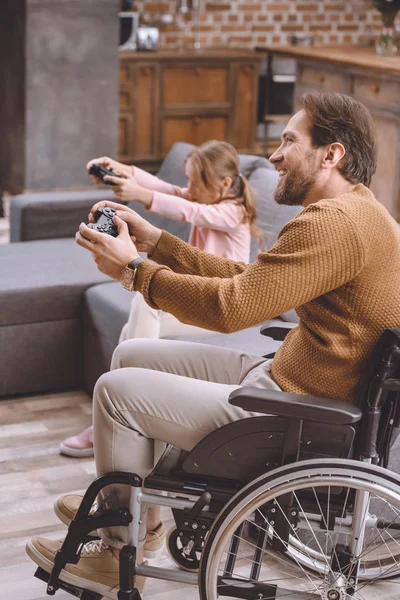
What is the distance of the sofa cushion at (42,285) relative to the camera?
10.1ft

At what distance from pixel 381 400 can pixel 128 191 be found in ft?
3.95

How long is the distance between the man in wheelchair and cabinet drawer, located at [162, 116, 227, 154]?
4653 millimetres

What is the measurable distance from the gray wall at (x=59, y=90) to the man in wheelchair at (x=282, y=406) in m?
3.88

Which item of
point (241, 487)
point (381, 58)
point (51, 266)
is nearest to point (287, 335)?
point (241, 487)

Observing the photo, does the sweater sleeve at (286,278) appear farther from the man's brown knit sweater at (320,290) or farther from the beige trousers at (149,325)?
the beige trousers at (149,325)

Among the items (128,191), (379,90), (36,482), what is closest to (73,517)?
(36,482)

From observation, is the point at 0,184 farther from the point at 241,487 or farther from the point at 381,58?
the point at 241,487

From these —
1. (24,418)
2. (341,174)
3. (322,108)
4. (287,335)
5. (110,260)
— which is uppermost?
(322,108)

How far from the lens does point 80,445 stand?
9.06 feet

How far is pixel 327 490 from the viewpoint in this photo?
1757 mm

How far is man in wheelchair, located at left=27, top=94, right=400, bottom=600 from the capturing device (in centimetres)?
171

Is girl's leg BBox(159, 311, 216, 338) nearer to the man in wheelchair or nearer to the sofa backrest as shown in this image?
the sofa backrest

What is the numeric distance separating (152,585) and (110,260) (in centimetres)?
79

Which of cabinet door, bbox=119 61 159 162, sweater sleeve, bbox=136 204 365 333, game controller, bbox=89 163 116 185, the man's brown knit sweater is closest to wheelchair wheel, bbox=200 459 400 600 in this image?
the man's brown knit sweater
